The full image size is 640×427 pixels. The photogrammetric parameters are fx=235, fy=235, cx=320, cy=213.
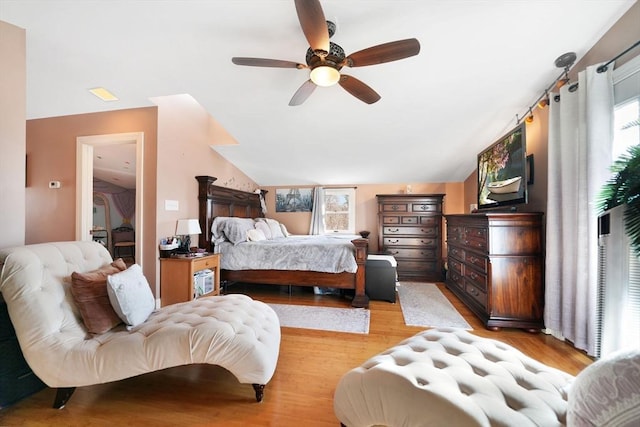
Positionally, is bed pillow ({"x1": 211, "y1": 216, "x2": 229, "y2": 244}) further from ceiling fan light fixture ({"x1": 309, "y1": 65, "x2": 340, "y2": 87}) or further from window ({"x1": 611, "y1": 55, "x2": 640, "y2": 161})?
window ({"x1": 611, "y1": 55, "x2": 640, "y2": 161})

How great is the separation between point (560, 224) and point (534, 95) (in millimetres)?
1532

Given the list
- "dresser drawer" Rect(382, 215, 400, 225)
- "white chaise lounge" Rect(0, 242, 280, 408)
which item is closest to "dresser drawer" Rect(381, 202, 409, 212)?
"dresser drawer" Rect(382, 215, 400, 225)

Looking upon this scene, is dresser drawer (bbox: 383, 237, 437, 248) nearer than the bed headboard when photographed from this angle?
No

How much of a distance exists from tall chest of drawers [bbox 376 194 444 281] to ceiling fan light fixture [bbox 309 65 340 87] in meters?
3.14

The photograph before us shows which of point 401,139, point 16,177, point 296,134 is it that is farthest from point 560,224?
point 16,177

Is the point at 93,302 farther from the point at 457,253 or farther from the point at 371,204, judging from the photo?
the point at 371,204

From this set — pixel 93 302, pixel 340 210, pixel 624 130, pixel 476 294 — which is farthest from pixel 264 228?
pixel 624 130

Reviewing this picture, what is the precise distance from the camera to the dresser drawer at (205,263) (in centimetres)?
284

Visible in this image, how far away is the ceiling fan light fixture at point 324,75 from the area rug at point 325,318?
229 centimetres

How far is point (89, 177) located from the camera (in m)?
3.07

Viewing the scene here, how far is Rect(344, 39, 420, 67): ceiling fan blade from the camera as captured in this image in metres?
1.57

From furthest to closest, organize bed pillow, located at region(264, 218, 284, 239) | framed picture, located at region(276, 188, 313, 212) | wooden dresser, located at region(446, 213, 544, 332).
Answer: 1. framed picture, located at region(276, 188, 313, 212)
2. bed pillow, located at region(264, 218, 284, 239)
3. wooden dresser, located at region(446, 213, 544, 332)

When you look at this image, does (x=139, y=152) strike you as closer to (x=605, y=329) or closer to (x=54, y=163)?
(x=54, y=163)

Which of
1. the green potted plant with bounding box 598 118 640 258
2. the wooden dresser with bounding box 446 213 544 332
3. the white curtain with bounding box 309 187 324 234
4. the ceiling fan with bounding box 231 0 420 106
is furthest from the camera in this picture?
the white curtain with bounding box 309 187 324 234
